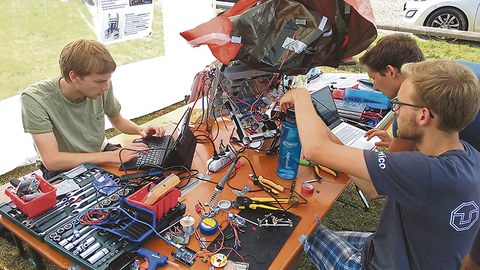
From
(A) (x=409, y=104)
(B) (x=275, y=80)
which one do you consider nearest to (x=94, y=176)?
(B) (x=275, y=80)

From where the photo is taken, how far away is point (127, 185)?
1.56m

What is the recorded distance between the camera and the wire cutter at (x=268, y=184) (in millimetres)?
1670

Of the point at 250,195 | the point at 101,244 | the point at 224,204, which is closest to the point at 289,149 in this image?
the point at 250,195

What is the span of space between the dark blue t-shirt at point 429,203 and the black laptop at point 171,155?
36.2 inches

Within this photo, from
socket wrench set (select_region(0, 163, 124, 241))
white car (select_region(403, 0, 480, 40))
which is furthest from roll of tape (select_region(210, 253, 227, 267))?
white car (select_region(403, 0, 480, 40))

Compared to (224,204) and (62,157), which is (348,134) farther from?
(62,157)

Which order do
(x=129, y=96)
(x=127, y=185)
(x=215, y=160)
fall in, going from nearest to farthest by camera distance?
(x=127, y=185) → (x=215, y=160) → (x=129, y=96)

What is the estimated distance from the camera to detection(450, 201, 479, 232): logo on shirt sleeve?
1.22m

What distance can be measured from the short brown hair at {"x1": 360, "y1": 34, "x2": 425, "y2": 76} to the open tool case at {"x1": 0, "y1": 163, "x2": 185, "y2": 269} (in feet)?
4.52

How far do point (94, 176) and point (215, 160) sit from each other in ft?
1.89

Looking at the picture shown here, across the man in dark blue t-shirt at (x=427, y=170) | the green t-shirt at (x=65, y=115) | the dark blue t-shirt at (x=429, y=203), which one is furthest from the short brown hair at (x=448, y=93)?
the green t-shirt at (x=65, y=115)

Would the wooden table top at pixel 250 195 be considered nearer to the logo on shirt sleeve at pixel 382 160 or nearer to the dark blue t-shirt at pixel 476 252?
the logo on shirt sleeve at pixel 382 160

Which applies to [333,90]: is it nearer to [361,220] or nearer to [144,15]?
[361,220]

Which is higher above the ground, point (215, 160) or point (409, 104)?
point (409, 104)
